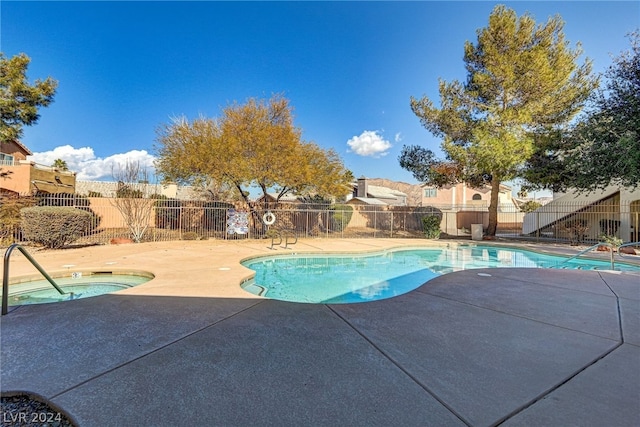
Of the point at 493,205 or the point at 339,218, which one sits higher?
the point at 493,205

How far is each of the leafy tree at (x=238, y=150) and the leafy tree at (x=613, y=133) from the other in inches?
395

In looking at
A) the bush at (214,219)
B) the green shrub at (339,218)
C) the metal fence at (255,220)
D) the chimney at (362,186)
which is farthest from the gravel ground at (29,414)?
the chimney at (362,186)

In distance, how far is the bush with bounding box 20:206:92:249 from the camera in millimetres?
8758

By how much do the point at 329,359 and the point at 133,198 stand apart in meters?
12.2

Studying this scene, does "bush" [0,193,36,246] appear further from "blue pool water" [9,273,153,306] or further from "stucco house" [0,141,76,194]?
"blue pool water" [9,273,153,306]

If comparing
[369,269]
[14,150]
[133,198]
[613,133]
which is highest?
Result: [14,150]

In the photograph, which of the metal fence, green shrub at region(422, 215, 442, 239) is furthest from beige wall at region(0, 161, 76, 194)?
green shrub at region(422, 215, 442, 239)

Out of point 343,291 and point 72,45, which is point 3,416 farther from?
point 72,45

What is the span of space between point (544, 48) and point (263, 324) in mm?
16110

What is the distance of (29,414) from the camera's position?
1790 millimetres

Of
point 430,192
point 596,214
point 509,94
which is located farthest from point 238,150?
point 430,192

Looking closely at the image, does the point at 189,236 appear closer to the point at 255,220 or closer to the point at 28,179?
the point at 255,220

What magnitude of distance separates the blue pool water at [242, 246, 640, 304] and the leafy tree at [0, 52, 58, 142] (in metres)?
10.0

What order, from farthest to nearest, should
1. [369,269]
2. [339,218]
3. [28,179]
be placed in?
[339,218], [28,179], [369,269]
